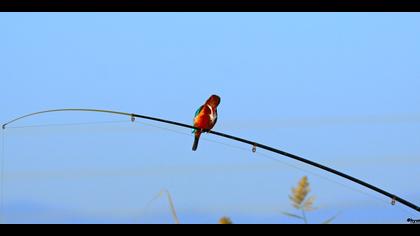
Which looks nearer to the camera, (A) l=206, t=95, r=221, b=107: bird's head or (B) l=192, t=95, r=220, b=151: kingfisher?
(B) l=192, t=95, r=220, b=151: kingfisher

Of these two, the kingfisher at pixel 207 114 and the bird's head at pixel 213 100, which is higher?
the bird's head at pixel 213 100

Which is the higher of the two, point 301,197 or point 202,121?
point 202,121

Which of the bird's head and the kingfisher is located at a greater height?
the bird's head

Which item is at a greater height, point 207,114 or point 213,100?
point 213,100

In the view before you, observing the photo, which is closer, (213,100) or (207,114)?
(207,114)

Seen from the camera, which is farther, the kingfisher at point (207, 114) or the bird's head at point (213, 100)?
the bird's head at point (213, 100)
